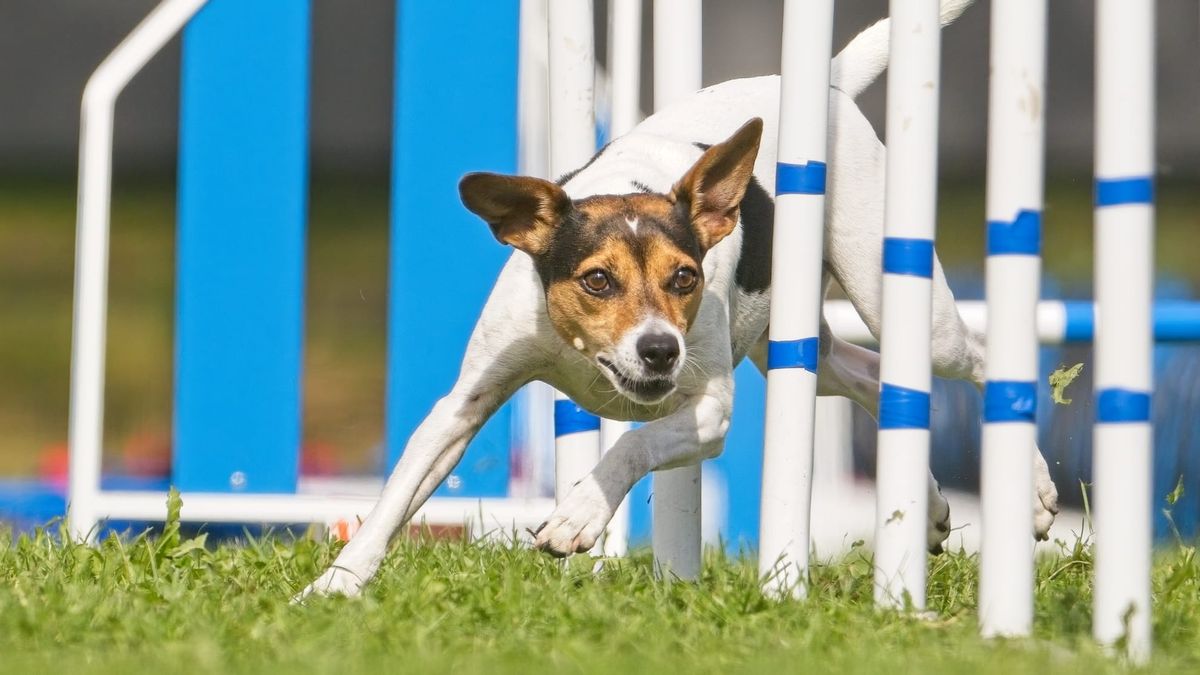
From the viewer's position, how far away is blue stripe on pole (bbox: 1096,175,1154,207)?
3535 millimetres

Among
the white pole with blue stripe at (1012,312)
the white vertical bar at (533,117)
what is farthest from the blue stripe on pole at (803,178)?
the white vertical bar at (533,117)

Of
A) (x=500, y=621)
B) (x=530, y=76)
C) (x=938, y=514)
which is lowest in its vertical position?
(x=500, y=621)

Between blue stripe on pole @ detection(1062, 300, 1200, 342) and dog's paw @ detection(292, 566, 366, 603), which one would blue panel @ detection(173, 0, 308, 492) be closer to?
dog's paw @ detection(292, 566, 366, 603)

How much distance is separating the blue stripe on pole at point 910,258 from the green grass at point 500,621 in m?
0.83

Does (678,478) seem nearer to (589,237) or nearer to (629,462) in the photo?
(629,462)

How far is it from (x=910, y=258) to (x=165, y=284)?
10167 millimetres

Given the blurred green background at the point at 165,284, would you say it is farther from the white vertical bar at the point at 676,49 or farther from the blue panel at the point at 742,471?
the white vertical bar at the point at 676,49

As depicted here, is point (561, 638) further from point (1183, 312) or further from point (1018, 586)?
point (1183, 312)

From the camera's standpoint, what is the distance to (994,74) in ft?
12.4

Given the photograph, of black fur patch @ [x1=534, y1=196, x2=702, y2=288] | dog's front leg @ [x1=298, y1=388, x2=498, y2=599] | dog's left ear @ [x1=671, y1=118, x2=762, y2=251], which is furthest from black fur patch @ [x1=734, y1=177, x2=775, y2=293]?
dog's front leg @ [x1=298, y1=388, x2=498, y2=599]

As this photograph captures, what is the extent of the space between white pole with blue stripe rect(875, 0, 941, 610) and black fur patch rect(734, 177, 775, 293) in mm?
1025

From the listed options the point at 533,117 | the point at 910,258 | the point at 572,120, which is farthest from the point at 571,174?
the point at 910,258

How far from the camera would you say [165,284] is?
1334cm

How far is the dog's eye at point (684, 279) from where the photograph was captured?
4.63 metres
